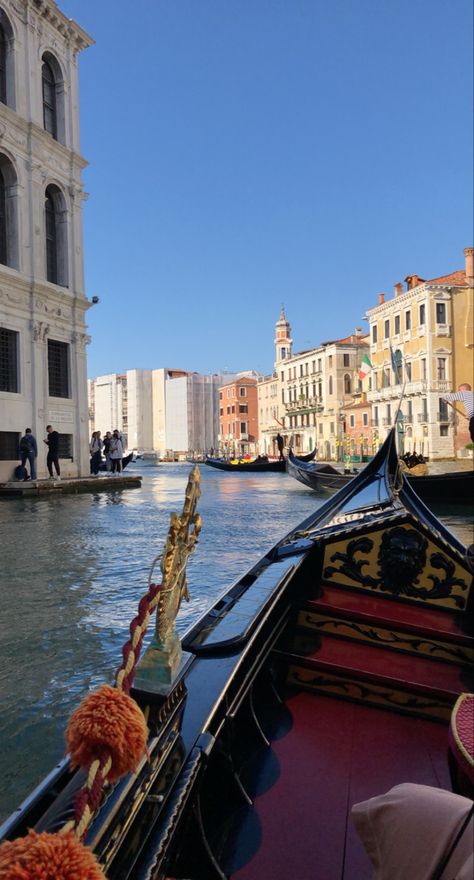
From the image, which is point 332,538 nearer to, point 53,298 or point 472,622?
point 472,622

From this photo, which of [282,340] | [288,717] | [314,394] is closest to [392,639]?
[288,717]

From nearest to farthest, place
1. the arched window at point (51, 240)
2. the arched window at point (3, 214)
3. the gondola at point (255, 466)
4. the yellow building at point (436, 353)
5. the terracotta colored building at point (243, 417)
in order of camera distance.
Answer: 1. the arched window at point (3, 214)
2. the arched window at point (51, 240)
3. the gondola at point (255, 466)
4. the yellow building at point (436, 353)
5. the terracotta colored building at point (243, 417)

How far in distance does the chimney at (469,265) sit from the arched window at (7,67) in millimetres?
15310

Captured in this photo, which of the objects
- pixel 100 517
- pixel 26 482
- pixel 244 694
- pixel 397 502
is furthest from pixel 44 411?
pixel 244 694

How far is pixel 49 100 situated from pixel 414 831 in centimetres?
1106

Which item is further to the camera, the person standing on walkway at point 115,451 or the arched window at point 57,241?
the person standing on walkway at point 115,451

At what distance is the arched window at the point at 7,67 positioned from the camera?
868 cm

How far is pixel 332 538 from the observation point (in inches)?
60.1

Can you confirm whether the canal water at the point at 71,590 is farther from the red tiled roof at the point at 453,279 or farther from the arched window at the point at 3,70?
the red tiled roof at the point at 453,279

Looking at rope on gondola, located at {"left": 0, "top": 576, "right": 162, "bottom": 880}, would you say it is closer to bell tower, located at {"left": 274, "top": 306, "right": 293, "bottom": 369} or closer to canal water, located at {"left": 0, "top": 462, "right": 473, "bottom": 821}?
canal water, located at {"left": 0, "top": 462, "right": 473, "bottom": 821}

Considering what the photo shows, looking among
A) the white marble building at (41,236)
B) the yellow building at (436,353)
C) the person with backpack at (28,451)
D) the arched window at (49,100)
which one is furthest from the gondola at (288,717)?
the yellow building at (436,353)

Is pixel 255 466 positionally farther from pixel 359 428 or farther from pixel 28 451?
pixel 359 428

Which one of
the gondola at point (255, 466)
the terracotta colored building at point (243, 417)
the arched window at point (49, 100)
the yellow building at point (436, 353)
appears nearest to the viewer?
the arched window at point (49, 100)

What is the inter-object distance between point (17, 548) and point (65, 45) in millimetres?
9024
